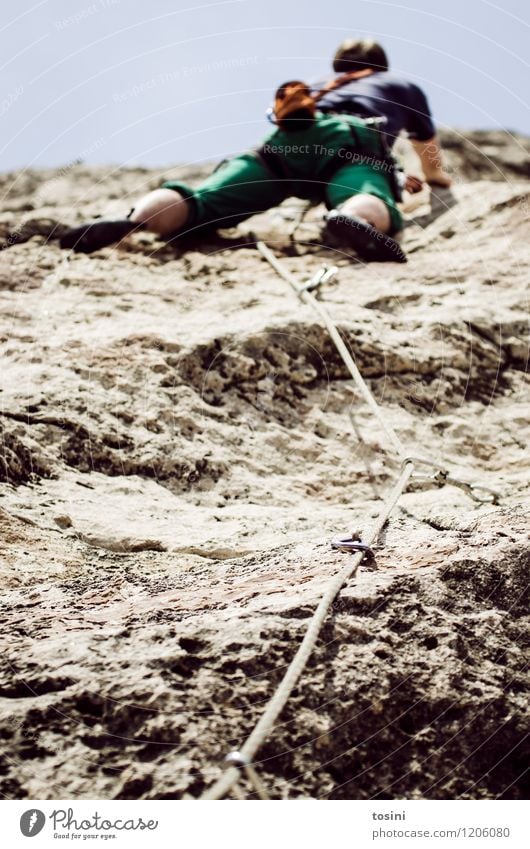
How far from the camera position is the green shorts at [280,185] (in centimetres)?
358

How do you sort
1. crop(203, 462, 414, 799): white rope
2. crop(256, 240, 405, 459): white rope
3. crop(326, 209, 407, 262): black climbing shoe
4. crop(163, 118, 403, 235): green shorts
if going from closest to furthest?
crop(203, 462, 414, 799): white rope < crop(256, 240, 405, 459): white rope < crop(326, 209, 407, 262): black climbing shoe < crop(163, 118, 403, 235): green shorts

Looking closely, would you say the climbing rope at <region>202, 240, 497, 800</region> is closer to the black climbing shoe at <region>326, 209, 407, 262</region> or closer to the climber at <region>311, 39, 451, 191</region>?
the black climbing shoe at <region>326, 209, 407, 262</region>

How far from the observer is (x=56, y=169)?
18.0 ft

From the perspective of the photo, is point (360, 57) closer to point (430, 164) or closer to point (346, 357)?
point (430, 164)

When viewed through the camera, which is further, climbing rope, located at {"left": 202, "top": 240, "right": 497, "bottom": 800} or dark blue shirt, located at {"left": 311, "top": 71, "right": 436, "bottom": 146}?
dark blue shirt, located at {"left": 311, "top": 71, "right": 436, "bottom": 146}

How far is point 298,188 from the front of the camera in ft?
12.8

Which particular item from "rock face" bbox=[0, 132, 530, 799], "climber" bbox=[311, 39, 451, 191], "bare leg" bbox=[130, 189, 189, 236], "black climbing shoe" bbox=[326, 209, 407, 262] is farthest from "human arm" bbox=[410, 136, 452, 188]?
"bare leg" bbox=[130, 189, 189, 236]

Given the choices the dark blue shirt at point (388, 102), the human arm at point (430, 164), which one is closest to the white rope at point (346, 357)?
the dark blue shirt at point (388, 102)

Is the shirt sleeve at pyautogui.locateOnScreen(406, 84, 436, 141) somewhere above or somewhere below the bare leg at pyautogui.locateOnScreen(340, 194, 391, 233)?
above

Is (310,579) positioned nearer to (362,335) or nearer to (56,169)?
(362,335)

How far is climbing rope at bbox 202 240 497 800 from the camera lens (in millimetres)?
1276

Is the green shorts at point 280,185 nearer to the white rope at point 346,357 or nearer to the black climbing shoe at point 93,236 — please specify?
the black climbing shoe at point 93,236

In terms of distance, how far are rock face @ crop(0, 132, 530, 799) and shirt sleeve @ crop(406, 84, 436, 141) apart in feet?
2.19
